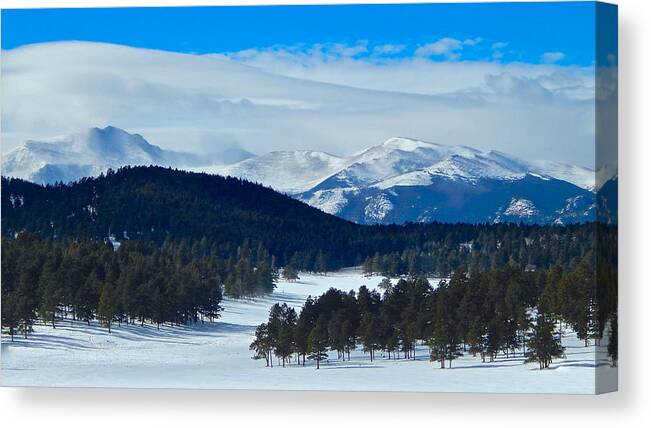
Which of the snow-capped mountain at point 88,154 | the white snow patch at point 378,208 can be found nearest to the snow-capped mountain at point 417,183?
the white snow patch at point 378,208

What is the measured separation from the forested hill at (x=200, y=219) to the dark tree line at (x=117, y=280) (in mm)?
159

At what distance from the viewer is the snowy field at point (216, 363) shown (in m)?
18.6

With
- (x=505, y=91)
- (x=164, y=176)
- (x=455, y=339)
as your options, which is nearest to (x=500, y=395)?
(x=455, y=339)

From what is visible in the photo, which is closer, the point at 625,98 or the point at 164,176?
the point at 625,98

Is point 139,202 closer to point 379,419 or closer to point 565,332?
point 379,419

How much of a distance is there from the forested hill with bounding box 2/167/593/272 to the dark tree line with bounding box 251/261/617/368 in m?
0.54

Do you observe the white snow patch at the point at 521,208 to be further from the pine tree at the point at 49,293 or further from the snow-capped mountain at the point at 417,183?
the pine tree at the point at 49,293

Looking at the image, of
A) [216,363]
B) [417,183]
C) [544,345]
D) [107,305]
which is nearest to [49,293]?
[107,305]

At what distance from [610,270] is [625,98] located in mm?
2058

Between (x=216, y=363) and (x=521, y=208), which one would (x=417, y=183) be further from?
(x=216, y=363)

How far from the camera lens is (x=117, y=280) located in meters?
19.8

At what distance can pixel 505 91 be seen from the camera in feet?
61.8

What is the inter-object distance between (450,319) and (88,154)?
5.05 metres

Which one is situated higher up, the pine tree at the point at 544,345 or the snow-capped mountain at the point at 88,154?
the snow-capped mountain at the point at 88,154
